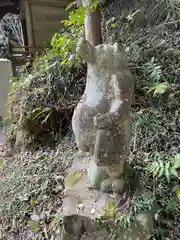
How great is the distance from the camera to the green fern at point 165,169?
1.49 m

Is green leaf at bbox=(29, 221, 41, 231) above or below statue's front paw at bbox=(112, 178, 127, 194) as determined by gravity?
below

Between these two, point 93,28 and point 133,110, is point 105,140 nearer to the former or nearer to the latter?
point 133,110

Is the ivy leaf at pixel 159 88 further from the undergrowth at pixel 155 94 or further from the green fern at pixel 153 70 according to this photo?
the green fern at pixel 153 70

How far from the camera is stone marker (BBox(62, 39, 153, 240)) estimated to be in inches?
41.4

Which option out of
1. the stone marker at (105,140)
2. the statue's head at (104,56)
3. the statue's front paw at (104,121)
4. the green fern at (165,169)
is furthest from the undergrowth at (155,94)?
the statue's head at (104,56)

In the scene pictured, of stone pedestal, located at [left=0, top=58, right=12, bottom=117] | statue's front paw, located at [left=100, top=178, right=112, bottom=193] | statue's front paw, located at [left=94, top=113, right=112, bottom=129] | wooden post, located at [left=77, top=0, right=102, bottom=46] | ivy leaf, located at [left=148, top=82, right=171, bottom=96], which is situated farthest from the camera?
stone pedestal, located at [left=0, top=58, right=12, bottom=117]

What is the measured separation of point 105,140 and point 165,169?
72 centimetres

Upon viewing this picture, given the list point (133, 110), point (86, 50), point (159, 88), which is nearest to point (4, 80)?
point (133, 110)

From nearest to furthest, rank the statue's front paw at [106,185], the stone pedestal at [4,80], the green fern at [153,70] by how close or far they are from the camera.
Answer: the statue's front paw at [106,185] → the green fern at [153,70] → the stone pedestal at [4,80]

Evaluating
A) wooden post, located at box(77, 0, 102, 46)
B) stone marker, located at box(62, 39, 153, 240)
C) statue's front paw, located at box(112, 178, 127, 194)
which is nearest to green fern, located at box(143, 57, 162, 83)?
wooden post, located at box(77, 0, 102, 46)

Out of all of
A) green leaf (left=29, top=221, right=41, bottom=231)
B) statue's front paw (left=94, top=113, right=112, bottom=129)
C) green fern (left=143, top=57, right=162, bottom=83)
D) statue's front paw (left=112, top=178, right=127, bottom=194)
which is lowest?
green leaf (left=29, top=221, right=41, bottom=231)

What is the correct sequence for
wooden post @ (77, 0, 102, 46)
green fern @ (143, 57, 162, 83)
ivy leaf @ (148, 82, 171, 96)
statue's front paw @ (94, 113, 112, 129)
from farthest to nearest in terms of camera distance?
wooden post @ (77, 0, 102, 46), green fern @ (143, 57, 162, 83), ivy leaf @ (148, 82, 171, 96), statue's front paw @ (94, 113, 112, 129)

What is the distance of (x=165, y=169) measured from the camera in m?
1.53

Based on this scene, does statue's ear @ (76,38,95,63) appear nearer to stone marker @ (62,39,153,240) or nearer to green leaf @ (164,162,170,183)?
stone marker @ (62,39,153,240)
